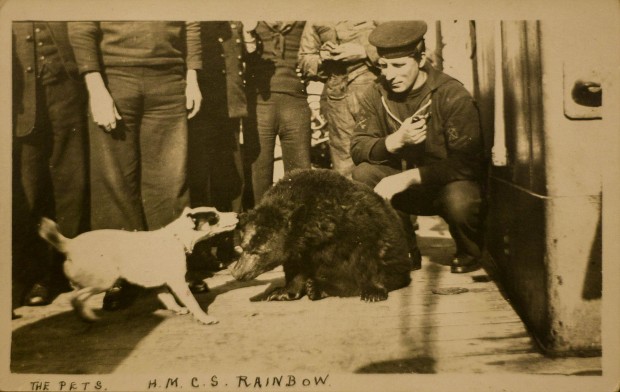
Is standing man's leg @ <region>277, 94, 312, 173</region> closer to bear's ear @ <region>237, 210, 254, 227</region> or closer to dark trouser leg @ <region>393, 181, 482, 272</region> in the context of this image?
bear's ear @ <region>237, 210, 254, 227</region>

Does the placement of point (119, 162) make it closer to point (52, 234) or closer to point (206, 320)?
point (52, 234)

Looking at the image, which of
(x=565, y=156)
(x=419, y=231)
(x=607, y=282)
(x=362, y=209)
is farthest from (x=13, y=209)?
(x=607, y=282)

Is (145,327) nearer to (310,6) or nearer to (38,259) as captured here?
(38,259)

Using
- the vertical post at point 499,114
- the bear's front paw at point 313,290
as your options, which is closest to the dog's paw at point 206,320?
the bear's front paw at point 313,290

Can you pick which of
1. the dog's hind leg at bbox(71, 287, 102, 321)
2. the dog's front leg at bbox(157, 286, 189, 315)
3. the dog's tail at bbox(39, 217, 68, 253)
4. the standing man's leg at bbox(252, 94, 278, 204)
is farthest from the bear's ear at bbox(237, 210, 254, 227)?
the dog's tail at bbox(39, 217, 68, 253)

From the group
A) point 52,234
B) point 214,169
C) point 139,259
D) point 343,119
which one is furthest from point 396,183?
point 52,234

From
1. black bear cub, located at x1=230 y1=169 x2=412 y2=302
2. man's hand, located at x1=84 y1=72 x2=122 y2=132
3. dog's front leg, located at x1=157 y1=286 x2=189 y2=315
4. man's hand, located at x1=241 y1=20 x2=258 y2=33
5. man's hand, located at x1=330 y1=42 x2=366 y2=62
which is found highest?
man's hand, located at x1=241 y1=20 x2=258 y2=33

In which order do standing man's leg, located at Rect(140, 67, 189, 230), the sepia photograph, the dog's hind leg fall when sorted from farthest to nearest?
standing man's leg, located at Rect(140, 67, 189, 230), the dog's hind leg, the sepia photograph
